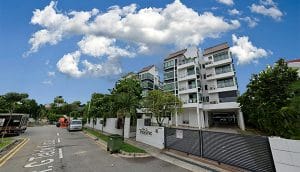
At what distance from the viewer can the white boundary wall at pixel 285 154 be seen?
244 inches

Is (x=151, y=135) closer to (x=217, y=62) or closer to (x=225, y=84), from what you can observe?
(x=225, y=84)

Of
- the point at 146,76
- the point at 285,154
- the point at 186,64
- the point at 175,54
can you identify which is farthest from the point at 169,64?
the point at 285,154

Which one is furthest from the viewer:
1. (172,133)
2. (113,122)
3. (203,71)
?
(203,71)

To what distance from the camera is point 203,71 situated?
42500 millimetres

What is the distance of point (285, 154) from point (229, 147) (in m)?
2.52

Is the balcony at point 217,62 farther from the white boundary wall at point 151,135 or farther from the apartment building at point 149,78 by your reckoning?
the white boundary wall at point 151,135

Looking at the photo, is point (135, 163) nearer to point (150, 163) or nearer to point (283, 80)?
point (150, 163)

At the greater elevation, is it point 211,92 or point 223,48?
point 223,48

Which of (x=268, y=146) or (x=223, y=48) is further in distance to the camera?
(x=223, y=48)

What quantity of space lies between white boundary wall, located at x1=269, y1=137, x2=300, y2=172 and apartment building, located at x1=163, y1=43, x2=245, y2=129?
2799 cm

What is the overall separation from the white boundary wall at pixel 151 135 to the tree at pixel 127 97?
230 cm

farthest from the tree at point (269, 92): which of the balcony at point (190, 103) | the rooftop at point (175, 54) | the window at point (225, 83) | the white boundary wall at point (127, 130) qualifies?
the rooftop at point (175, 54)

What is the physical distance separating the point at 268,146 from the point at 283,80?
60.6ft

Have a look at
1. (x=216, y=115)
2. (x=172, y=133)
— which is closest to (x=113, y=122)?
(x=172, y=133)
